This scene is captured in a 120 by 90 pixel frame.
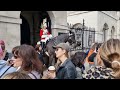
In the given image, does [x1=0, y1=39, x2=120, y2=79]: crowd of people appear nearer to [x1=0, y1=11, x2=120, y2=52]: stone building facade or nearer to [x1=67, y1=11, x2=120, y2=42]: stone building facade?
[x1=0, y1=11, x2=120, y2=52]: stone building facade

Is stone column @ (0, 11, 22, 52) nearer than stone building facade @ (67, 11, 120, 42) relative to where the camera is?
Yes

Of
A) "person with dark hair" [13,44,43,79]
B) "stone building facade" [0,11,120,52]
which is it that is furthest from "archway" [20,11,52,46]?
"person with dark hair" [13,44,43,79]

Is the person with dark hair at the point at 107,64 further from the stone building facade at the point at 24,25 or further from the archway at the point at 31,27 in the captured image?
the archway at the point at 31,27

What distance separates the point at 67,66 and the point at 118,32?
102 feet

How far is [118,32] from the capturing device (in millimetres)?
32656

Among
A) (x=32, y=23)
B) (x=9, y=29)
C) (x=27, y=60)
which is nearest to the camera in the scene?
(x=27, y=60)

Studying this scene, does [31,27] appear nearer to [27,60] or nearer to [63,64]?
[63,64]

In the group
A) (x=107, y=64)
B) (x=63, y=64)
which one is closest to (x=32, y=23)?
(x=63, y=64)

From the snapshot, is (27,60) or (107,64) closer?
(107,64)

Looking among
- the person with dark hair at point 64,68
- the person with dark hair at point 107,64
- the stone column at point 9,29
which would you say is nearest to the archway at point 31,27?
the stone column at point 9,29

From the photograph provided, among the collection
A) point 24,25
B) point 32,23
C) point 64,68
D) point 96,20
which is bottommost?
point 64,68

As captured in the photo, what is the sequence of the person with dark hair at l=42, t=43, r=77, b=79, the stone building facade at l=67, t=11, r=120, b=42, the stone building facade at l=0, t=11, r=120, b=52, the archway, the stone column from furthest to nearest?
the stone building facade at l=67, t=11, r=120, b=42 → the archway → the stone building facade at l=0, t=11, r=120, b=52 → the stone column → the person with dark hair at l=42, t=43, r=77, b=79
